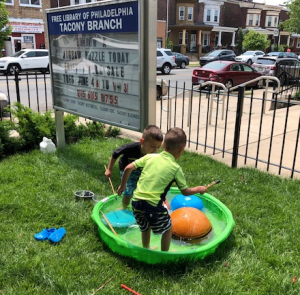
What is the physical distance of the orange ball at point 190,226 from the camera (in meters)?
3.25

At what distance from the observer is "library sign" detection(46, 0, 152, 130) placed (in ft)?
13.4

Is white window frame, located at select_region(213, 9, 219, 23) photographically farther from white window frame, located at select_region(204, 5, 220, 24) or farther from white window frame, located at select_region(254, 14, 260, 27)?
white window frame, located at select_region(254, 14, 260, 27)

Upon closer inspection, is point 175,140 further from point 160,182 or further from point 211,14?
point 211,14

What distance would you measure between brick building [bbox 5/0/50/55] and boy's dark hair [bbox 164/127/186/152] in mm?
30019

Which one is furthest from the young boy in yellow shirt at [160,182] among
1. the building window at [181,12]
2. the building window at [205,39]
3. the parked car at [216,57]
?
the building window at [205,39]

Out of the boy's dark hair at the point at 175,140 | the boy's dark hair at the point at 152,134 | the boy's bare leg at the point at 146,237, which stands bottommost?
the boy's bare leg at the point at 146,237

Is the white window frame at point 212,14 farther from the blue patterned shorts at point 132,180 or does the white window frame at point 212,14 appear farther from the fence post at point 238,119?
the blue patterned shorts at point 132,180

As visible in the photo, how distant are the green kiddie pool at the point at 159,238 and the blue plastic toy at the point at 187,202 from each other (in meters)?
0.12

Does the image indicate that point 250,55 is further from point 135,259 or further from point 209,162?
point 135,259

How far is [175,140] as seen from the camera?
8.77ft

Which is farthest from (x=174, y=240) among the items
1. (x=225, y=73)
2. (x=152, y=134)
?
(x=225, y=73)

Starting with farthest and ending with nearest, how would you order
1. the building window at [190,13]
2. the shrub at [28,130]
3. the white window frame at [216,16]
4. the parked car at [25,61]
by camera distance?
the white window frame at [216,16]
the building window at [190,13]
the parked car at [25,61]
the shrub at [28,130]

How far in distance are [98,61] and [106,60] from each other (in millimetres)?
196

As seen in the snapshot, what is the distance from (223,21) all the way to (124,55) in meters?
55.7
